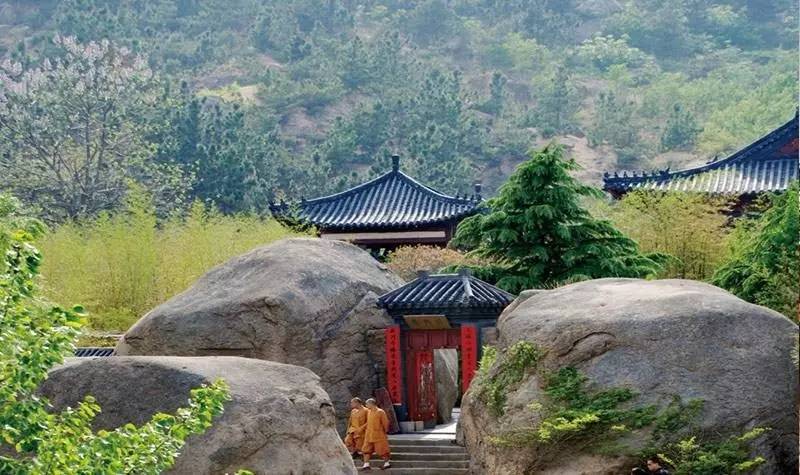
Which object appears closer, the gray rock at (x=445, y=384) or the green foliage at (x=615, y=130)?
the gray rock at (x=445, y=384)

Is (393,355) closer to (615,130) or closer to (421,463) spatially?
(421,463)

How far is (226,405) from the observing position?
1352cm

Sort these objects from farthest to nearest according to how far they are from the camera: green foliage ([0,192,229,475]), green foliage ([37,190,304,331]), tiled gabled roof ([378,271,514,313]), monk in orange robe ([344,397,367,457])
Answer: green foliage ([37,190,304,331]) → tiled gabled roof ([378,271,514,313]) → monk in orange robe ([344,397,367,457]) → green foliage ([0,192,229,475])

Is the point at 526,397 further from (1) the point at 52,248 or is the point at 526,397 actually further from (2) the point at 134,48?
(2) the point at 134,48

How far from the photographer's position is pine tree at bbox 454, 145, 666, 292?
70.0ft

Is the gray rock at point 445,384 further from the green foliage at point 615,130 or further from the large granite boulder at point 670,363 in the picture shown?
the green foliage at point 615,130

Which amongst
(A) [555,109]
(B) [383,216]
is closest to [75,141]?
(B) [383,216]

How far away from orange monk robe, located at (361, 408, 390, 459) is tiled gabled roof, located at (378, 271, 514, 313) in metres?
2.40

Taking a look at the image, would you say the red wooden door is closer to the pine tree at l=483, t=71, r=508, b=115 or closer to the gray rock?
the gray rock

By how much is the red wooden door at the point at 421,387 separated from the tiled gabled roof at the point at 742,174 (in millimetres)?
7304

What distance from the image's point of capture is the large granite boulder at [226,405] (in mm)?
13453

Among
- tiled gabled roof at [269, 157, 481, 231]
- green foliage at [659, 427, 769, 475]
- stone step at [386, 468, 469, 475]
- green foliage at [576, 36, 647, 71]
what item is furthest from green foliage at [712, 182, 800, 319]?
green foliage at [576, 36, 647, 71]

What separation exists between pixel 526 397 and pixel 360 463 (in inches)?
158

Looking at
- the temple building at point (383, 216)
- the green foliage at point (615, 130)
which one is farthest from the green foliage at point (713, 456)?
the green foliage at point (615, 130)
